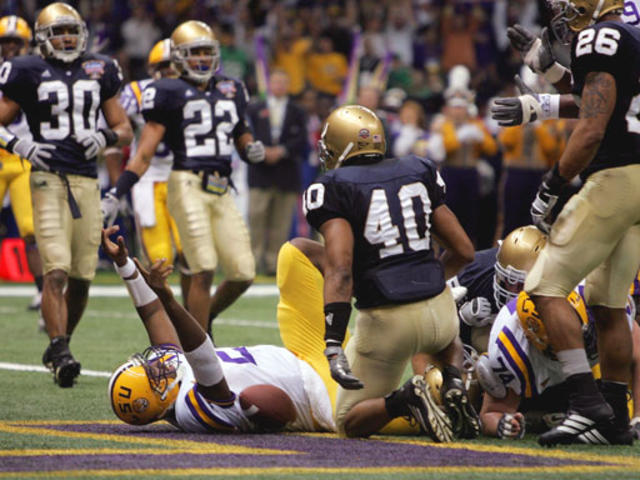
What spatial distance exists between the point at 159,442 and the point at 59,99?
9.75ft

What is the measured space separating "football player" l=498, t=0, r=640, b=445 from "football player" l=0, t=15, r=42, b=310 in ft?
16.5

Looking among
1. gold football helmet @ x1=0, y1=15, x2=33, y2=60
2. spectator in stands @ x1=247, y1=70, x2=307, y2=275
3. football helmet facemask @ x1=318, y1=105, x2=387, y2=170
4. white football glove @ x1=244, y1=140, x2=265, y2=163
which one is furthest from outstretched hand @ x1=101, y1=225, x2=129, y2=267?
spectator in stands @ x1=247, y1=70, x2=307, y2=275

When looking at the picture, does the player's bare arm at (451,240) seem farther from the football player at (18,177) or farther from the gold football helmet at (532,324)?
the football player at (18,177)

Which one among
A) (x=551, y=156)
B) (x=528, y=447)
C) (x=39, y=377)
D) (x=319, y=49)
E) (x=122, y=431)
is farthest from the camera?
→ (x=319, y=49)

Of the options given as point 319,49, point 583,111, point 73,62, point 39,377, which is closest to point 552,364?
point 583,111

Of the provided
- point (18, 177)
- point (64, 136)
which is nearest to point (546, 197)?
point (64, 136)

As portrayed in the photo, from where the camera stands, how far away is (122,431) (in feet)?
16.3

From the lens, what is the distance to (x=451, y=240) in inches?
188

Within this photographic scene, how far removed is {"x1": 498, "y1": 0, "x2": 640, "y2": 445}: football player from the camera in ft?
15.1

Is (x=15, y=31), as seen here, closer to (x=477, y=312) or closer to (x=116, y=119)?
(x=116, y=119)

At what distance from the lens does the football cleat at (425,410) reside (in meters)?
4.43

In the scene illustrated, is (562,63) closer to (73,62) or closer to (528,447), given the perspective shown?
(528,447)

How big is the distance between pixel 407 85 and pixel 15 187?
27.2 feet

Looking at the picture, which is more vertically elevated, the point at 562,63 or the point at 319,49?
the point at 562,63
